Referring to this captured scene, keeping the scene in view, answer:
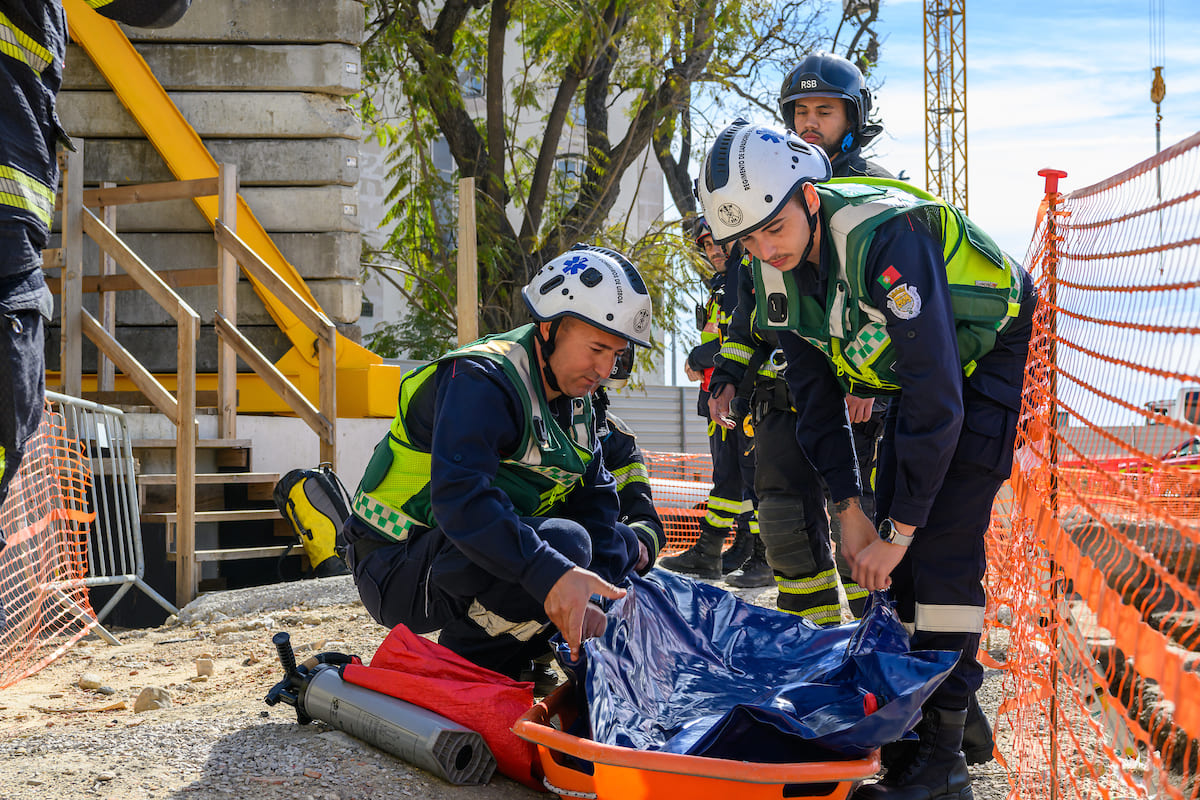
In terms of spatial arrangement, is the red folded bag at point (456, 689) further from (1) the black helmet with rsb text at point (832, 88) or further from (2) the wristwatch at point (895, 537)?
(1) the black helmet with rsb text at point (832, 88)

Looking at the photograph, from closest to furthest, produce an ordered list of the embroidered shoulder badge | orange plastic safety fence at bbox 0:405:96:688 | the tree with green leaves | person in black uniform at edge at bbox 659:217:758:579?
the embroidered shoulder badge < orange plastic safety fence at bbox 0:405:96:688 < person in black uniform at edge at bbox 659:217:758:579 < the tree with green leaves

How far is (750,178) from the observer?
2871 millimetres

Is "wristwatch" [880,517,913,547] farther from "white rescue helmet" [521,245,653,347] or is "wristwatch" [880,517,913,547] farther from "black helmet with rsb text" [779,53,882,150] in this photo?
"black helmet with rsb text" [779,53,882,150]

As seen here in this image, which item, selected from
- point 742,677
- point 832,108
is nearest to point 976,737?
point 742,677

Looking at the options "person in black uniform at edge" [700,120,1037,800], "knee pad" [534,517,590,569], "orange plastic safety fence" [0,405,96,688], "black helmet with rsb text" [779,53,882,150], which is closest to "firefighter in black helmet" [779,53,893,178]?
"black helmet with rsb text" [779,53,882,150]

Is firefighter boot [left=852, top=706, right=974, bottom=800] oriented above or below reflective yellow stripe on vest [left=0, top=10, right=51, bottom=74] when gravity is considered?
below

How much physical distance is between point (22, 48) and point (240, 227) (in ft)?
21.1

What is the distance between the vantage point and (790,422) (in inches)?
157

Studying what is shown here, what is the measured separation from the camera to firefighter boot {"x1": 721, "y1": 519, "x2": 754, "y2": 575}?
22.8ft

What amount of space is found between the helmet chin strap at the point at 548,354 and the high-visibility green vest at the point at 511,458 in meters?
0.04

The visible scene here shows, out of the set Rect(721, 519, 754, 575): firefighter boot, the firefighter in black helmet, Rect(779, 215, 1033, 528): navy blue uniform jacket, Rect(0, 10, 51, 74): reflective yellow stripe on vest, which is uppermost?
the firefighter in black helmet

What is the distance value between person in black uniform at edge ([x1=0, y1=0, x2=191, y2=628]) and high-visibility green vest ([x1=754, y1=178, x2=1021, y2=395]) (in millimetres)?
2079

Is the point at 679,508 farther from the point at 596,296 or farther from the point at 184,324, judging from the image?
the point at 596,296

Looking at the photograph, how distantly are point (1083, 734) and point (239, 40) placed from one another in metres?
8.50
